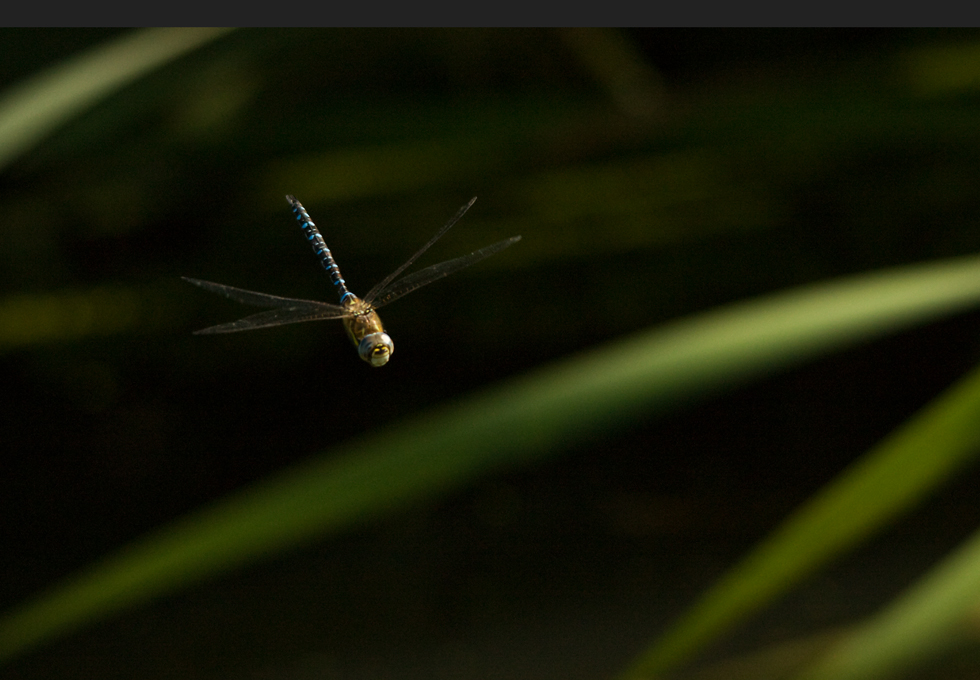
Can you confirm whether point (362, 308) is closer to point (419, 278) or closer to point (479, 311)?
point (419, 278)

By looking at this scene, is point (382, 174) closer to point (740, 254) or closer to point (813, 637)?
point (740, 254)

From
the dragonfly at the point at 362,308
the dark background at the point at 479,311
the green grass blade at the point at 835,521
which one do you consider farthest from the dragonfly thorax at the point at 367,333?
the dark background at the point at 479,311

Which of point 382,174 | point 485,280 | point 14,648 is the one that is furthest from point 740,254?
point 14,648

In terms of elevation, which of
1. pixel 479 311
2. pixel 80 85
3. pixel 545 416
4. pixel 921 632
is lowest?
pixel 921 632

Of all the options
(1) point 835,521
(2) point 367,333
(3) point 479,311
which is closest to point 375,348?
(2) point 367,333

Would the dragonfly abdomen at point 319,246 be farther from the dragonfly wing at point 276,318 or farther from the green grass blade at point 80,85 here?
the green grass blade at point 80,85

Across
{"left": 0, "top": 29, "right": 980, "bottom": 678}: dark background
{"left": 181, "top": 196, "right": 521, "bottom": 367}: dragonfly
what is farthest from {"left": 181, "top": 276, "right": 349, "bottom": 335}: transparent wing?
{"left": 0, "top": 29, "right": 980, "bottom": 678}: dark background
